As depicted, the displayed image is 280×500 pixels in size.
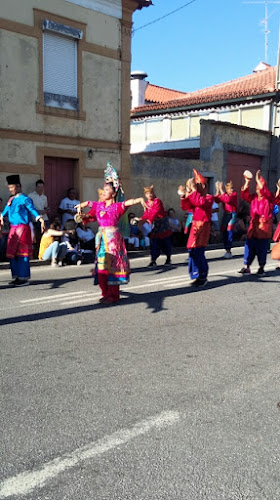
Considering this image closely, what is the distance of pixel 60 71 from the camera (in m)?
13.5

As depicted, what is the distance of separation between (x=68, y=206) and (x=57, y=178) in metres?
1.08

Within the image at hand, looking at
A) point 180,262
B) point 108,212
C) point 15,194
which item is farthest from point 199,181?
point 180,262

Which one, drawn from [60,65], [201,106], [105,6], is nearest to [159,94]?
[201,106]

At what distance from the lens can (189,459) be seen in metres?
2.87

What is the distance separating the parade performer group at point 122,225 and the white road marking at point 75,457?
2369mm

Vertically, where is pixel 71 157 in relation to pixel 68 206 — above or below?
above

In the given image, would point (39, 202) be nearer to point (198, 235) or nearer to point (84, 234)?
point (84, 234)

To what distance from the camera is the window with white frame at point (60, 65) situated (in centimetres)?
1313

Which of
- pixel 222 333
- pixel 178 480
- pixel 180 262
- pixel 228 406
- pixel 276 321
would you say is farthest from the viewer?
pixel 180 262

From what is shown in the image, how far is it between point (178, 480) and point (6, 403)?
1530 millimetres

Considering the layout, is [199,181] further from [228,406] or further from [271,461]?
[271,461]

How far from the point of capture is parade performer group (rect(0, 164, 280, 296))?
7.08m

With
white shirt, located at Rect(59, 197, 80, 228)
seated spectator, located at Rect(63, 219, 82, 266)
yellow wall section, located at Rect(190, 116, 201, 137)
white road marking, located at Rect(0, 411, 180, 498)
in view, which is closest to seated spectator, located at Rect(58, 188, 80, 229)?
white shirt, located at Rect(59, 197, 80, 228)

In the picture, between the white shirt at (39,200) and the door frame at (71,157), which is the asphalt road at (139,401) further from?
the door frame at (71,157)
